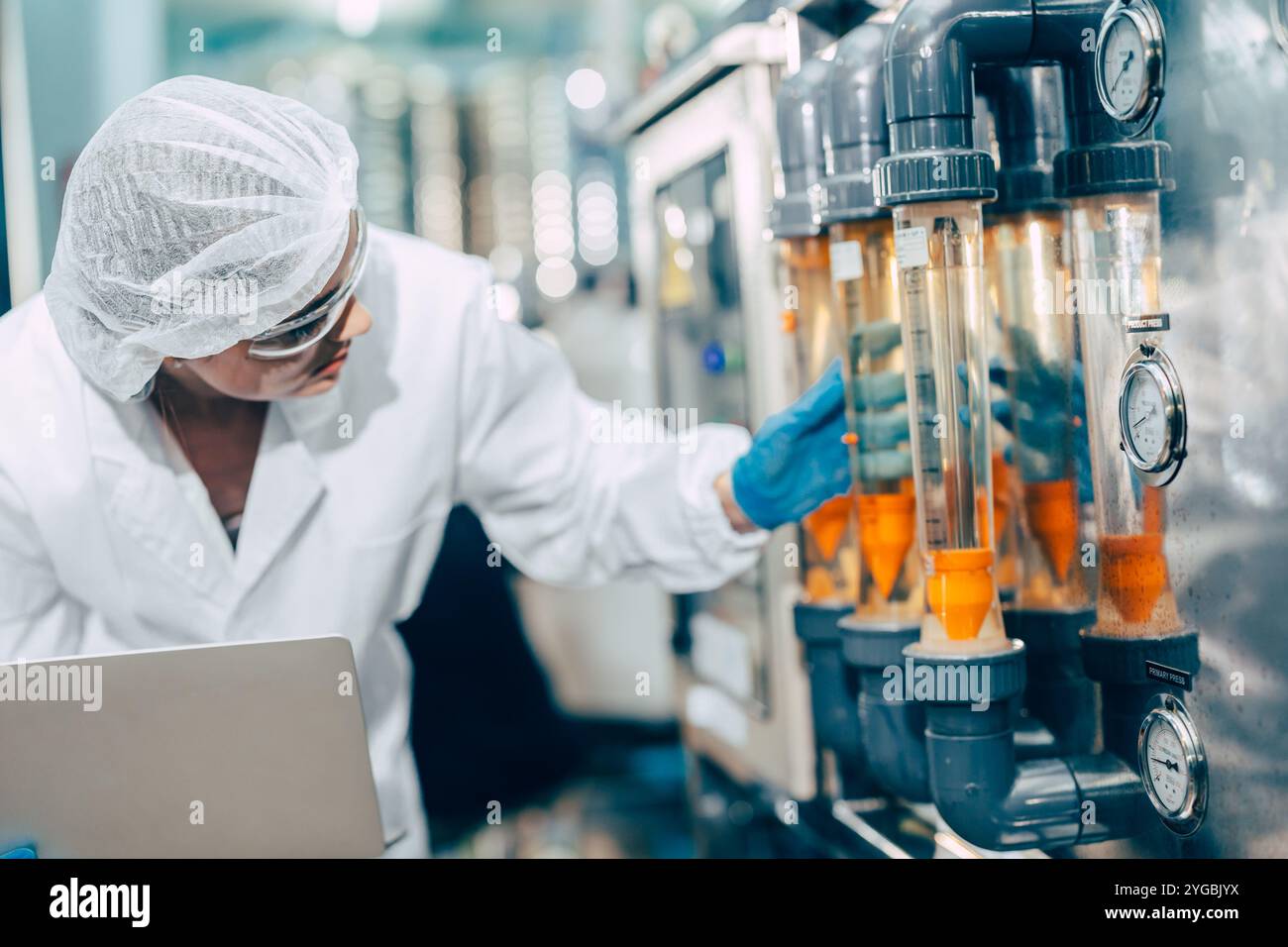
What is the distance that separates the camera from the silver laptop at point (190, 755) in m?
1.02

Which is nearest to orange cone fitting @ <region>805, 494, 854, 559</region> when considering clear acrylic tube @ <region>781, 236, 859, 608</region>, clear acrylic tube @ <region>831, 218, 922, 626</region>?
clear acrylic tube @ <region>781, 236, 859, 608</region>

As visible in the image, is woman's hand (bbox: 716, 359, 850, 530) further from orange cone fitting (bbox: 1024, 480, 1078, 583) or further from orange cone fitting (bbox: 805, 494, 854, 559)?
orange cone fitting (bbox: 1024, 480, 1078, 583)

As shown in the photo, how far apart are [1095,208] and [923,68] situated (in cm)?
20

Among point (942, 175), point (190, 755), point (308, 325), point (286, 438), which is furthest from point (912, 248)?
point (190, 755)

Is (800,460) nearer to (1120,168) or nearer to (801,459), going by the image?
(801,459)

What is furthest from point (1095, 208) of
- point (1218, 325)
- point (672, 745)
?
point (672, 745)

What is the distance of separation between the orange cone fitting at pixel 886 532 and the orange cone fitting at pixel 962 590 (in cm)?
13

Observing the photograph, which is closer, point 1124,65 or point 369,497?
point 1124,65

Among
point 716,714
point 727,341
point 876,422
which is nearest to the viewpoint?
point 876,422

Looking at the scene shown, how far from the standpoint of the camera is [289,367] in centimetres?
110

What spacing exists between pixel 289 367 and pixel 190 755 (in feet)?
1.25

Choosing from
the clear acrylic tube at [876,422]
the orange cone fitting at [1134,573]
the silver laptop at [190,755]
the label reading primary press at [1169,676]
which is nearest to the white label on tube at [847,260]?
the clear acrylic tube at [876,422]

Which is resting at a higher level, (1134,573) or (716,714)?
(1134,573)
